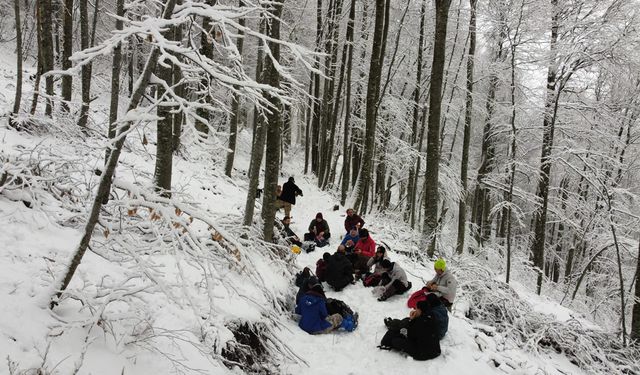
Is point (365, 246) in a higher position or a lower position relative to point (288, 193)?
lower

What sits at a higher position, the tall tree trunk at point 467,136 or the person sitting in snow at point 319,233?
the tall tree trunk at point 467,136

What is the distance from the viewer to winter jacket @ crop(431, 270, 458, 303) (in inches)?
284

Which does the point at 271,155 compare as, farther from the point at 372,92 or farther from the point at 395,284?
the point at 372,92

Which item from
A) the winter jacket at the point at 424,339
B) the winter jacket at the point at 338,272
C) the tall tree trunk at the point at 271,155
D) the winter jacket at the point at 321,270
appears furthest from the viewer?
the winter jacket at the point at 321,270

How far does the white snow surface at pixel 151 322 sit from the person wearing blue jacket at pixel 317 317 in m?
0.13

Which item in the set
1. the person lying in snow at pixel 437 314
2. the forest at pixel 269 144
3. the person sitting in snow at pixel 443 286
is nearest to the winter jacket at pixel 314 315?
the forest at pixel 269 144

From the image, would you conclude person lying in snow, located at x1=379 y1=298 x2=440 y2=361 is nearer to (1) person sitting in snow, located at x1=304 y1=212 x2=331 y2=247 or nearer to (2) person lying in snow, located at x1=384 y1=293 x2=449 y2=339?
(2) person lying in snow, located at x1=384 y1=293 x2=449 y2=339

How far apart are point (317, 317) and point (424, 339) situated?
1768 mm

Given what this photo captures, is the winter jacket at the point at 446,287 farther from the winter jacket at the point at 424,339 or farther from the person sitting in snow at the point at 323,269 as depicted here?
the person sitting in snow at the point at 323,269

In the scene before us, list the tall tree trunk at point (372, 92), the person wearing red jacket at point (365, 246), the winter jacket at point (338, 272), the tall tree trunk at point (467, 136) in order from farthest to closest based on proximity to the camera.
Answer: the tall tree trunk at point (467, 136), the tall tree trunk at point (372, 92), the person wearing red jacket at point (365, 246), the winter jacket at point (338, 272)

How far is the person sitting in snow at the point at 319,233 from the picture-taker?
10.9 meters

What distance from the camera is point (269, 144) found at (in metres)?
7.61

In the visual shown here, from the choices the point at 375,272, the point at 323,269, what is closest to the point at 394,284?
the point at 375,272

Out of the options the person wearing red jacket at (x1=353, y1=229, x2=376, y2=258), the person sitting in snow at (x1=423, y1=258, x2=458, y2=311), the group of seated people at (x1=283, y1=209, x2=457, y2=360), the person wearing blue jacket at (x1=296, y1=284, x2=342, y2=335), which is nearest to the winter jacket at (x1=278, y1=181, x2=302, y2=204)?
the group of seated people at (x1=283, y1=209, x2=457, y2=360)
